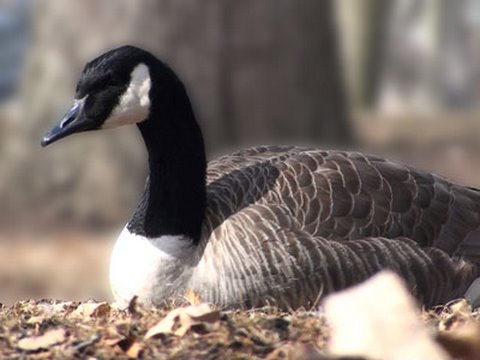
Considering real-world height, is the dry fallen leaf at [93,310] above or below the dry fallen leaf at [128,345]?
below

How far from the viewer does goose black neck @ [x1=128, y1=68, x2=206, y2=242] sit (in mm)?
7812

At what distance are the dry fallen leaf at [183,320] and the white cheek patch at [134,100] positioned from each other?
2.47 meters

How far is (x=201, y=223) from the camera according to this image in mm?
7781

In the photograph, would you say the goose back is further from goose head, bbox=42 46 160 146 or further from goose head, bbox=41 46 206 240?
goose head, bbox=42 46 160 146

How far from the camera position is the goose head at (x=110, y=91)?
7.52 m

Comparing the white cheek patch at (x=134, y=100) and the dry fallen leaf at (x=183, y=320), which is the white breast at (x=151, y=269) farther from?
the dry fallen leaf at (x=183, y=320)

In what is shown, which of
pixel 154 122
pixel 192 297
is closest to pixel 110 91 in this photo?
pixel 154 122

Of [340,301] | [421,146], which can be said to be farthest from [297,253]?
[421,146]

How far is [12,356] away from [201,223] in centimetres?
274

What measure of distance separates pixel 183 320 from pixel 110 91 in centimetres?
255

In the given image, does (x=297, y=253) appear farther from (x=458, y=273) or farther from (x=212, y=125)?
(x=212, y=125)

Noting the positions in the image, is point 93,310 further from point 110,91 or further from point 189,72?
point 189,72

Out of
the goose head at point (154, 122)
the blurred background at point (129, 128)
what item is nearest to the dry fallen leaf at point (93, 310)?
the goose head at point (154, 122)

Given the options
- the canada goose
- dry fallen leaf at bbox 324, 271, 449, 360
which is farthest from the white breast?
dry fallen leaf at bbox 324, 271, 449, 360
